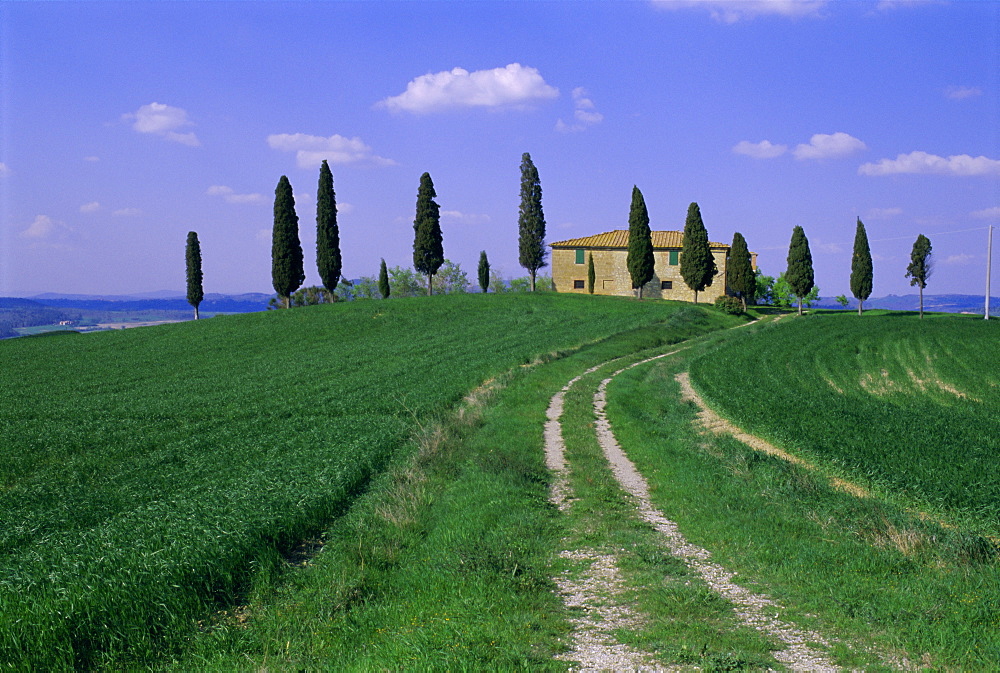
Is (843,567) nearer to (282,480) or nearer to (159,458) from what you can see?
(282,480)

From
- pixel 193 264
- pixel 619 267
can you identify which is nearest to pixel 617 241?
pixel 619 267

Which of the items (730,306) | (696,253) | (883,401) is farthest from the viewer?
(696,253)

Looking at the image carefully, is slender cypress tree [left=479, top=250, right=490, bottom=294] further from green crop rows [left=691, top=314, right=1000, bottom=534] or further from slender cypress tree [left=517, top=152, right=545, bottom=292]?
green crop rows [left=691, top=314, right=1000, bottom=534]

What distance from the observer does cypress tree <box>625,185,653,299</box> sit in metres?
74.4

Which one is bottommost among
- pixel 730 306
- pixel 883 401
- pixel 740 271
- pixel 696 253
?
pixel 883 401

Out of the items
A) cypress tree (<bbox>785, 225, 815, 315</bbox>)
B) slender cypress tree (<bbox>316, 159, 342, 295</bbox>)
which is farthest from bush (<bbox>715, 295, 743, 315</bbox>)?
slender cypress tree (<bbox>316, 159, 342, 295</bbox>)

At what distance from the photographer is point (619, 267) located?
84750 mm

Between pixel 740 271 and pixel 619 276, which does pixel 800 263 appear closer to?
pixel 740 271

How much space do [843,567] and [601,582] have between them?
9.78 ft

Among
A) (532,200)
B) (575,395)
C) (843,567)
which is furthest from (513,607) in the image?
(532,200)

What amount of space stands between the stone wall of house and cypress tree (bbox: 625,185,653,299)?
8.39 meters

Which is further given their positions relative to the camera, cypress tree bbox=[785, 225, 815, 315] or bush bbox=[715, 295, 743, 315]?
cypress tree bbox=[785, 225, 815, 315]

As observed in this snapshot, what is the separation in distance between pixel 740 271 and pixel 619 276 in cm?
1480

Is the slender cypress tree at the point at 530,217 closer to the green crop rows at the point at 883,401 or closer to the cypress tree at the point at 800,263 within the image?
the cypress tree at the point at 800,263
